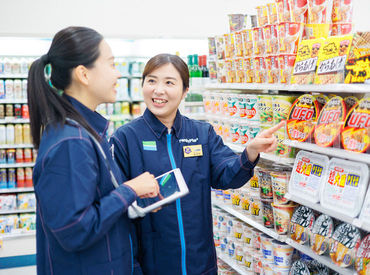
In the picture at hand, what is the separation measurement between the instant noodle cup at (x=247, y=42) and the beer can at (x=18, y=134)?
3.69 metres

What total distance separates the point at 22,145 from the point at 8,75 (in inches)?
36.7

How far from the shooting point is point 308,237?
8.25 feet

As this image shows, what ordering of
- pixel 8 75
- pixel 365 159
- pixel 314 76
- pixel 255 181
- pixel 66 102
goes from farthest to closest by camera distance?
pixel 8 75
pixel 255 181
pixel 314 76
pixel 365 159
pixel 66 102

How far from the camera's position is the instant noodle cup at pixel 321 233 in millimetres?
2355

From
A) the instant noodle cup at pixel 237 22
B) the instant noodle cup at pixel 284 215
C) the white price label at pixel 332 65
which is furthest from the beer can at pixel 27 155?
the white price label at pixel 332 65

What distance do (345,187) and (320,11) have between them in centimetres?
109

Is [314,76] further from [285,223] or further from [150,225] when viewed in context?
[150,225]

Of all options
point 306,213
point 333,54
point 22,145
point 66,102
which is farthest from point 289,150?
point 22,145

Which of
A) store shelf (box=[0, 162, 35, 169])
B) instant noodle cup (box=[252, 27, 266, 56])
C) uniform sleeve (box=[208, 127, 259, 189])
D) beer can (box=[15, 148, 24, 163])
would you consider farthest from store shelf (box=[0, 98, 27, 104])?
uniform sleeve (box=[208, 127, 259, 189])

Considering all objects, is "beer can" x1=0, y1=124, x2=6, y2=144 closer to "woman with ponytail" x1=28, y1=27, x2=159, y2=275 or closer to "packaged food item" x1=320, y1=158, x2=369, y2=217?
"woman with ponytail" x1=28, y1=27, x2=159, y2=275

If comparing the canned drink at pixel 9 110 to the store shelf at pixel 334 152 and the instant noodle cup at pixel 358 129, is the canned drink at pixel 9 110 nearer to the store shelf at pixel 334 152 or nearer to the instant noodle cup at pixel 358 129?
the store shelf at pixel 334 152

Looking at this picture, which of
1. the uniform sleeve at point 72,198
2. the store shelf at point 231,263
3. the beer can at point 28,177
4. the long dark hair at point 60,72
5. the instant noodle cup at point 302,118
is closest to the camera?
the uniform sleeve at point 72,198

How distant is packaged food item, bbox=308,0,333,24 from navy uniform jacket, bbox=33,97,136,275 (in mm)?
1599

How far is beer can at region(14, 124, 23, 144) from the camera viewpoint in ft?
18.8
